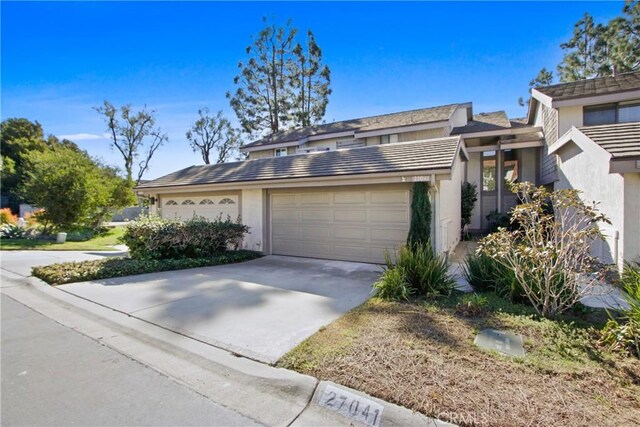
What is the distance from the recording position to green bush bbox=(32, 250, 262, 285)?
8133 mm

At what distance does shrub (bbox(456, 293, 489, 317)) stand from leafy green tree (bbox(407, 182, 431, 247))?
314 cm

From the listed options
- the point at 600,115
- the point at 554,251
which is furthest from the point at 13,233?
the point at 600,115

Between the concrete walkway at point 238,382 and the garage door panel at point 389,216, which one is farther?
the garage door panel at point 389,216

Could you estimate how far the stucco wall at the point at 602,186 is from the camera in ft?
22.7

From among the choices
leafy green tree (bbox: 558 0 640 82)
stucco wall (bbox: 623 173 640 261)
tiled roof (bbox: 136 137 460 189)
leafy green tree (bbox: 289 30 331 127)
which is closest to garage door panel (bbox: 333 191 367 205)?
tiled roof (bbox: 136 137 460 189)

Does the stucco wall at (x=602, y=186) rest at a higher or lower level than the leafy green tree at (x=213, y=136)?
lower

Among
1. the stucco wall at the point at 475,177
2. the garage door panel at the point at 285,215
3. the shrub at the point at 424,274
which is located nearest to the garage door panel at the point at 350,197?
the garage door panel at the point at 285,215

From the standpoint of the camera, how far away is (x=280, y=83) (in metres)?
32.4

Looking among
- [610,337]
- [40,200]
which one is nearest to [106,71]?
[40,200]

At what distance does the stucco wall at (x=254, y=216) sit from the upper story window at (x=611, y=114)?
43.7 ft

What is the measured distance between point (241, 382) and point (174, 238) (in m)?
7.88

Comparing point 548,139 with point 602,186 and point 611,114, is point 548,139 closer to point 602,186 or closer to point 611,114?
point 611,114

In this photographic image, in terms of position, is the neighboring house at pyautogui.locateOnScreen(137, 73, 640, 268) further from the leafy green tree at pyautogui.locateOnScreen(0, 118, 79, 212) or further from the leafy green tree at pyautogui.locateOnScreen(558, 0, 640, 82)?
the leafy green tree at pyautogui.locateOnScreen(0, 118, 79, 212)

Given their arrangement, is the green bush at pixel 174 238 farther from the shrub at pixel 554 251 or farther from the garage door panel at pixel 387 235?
the shrub at pixel 554 251
